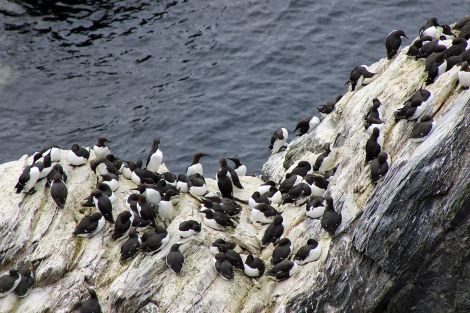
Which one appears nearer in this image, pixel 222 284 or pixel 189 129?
pixel 222 284

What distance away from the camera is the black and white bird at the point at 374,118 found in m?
20.1

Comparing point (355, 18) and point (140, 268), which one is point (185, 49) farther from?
point (140, 268)

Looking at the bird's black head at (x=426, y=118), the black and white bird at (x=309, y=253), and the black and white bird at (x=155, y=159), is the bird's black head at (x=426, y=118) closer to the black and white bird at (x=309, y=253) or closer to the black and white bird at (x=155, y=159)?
the black and white bird at (x=309, y=253)

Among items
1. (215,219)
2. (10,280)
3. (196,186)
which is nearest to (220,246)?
(215,219)

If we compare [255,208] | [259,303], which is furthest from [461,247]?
[255,208]

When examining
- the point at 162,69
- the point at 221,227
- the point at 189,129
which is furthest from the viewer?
the point at 162,69

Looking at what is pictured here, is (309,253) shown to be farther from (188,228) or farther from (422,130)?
(422,130)

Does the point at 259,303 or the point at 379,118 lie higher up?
the point at 379,118

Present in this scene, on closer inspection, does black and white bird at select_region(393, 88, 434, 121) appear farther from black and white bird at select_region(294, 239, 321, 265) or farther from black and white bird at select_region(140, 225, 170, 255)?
black and white bird at select_region(140, 225, 170, 255)

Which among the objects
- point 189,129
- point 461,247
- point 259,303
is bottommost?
point 189,129

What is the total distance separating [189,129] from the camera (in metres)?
31.3

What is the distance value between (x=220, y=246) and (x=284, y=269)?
5.17ft

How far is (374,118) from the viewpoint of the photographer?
66.9ft

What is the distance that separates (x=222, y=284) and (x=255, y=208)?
2598 mm
